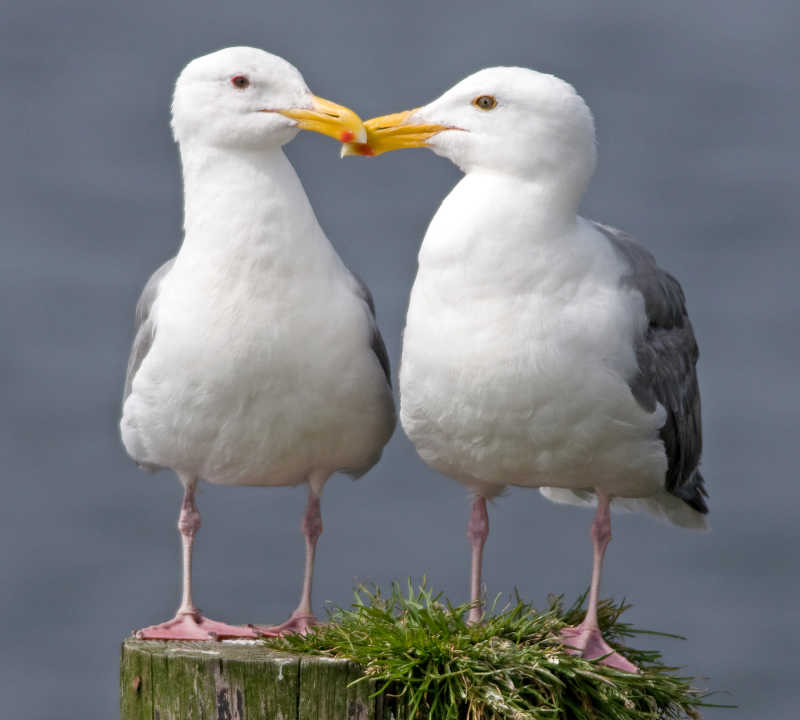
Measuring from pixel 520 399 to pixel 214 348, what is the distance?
1113 millimetres

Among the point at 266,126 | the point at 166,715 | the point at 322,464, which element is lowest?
the point at 166,715

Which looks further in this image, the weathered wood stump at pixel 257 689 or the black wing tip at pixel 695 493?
the black wing tip at pixel 695 493

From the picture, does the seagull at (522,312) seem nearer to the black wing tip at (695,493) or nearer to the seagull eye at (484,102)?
the seagull eye at (484,102)

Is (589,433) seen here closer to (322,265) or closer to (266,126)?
(322,265)

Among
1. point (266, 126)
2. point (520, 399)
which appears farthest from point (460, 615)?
point (266, 126)

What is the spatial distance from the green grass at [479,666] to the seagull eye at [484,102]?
5.55 feet

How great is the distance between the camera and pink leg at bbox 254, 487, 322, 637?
7.15 metres

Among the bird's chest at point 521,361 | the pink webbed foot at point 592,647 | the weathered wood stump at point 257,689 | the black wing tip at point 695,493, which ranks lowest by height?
the weathered wood stump at point 257,689

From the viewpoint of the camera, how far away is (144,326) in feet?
24.1

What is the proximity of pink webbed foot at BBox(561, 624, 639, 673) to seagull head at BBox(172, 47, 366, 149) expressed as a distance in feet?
6.70

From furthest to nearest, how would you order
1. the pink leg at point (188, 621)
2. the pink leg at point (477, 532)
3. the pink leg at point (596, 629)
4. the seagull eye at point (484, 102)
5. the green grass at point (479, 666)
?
1. the pink leg at point (477, 532)
2. the pink leg at point (188, 621)
3. the pink leg at point (596, 629)
4. the seagull eye at point (484, 102)
5. the green grass at point (479, 666)

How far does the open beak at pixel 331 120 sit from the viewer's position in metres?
6.89

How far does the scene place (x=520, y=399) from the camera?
6777mm

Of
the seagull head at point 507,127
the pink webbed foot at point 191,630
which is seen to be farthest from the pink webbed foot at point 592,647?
the seagull head at point 507,127
